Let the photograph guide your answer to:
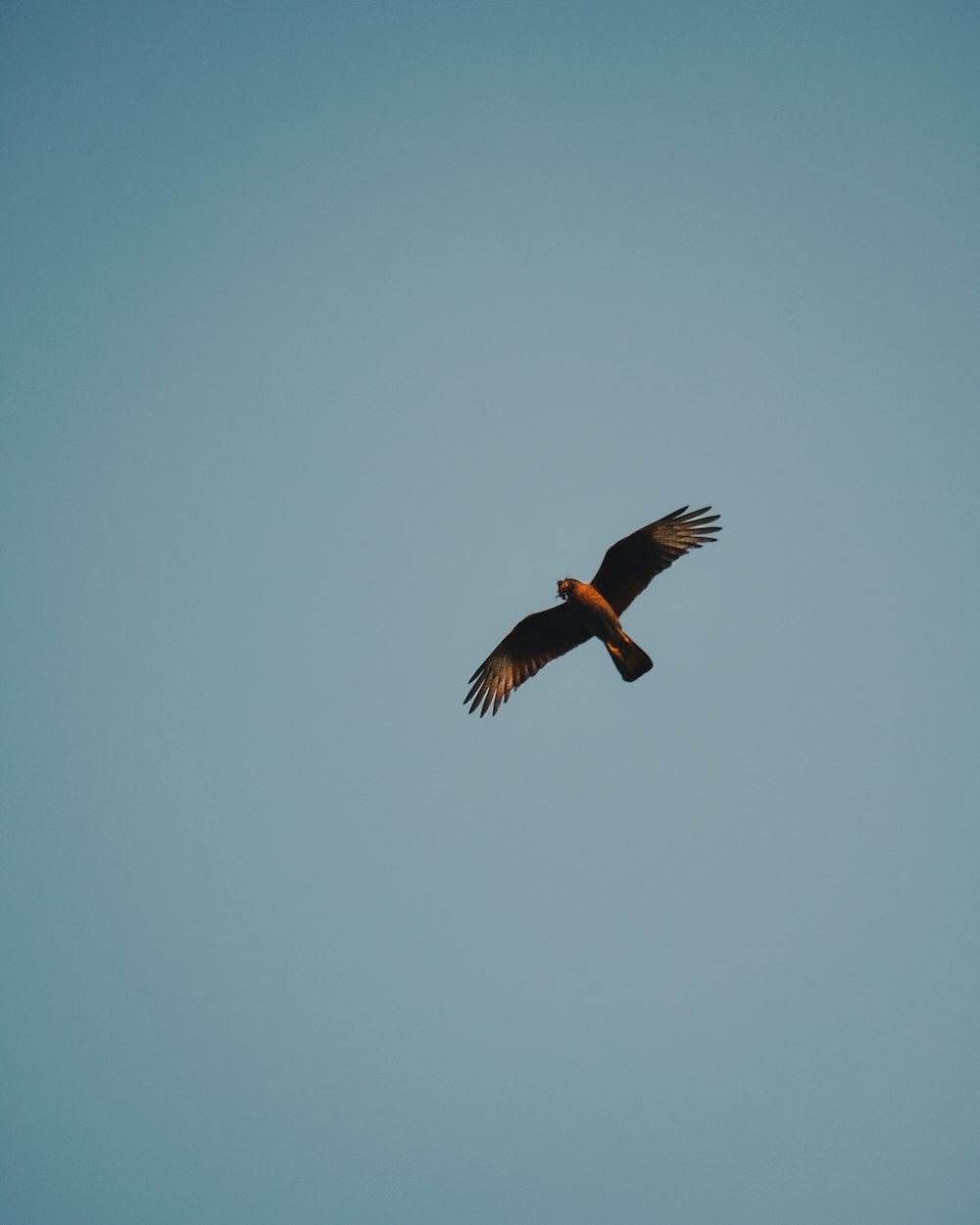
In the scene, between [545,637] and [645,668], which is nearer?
[645,668]

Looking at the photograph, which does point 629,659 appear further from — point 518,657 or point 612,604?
point 518,657

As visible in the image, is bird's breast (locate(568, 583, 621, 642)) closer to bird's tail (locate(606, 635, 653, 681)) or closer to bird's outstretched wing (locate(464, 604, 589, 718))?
bird's tail (locate(606, 635, 653, 681))

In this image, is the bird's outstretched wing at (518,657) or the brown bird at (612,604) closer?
the brown bird at (612,604)

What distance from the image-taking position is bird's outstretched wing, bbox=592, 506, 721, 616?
10945mm

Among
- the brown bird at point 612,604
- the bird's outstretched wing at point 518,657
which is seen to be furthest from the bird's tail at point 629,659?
the bird's outstretched wing at point 518,657

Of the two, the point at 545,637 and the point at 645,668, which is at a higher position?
the point at 545,637

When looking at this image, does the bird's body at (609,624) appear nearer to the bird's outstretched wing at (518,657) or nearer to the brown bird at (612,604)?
the brown bird at (612,604)

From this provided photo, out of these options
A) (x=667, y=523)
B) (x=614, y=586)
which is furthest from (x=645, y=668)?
(x=667, y=523)

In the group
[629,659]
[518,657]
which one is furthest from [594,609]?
[518,657]

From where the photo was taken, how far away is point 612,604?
36.3 ft

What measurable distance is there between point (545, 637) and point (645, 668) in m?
1.67

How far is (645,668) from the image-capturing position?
35.0 feet

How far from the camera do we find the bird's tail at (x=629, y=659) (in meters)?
10.7

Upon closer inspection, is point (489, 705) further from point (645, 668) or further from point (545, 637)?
point (645, 668)
